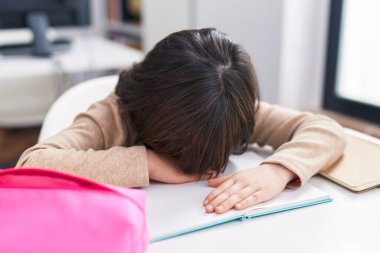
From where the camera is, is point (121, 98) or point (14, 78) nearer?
point (121, 98)

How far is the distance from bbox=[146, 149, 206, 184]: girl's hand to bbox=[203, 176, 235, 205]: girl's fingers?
64mm

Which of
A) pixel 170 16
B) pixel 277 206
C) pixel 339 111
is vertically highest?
pixel 170 16

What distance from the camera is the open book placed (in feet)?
1.72

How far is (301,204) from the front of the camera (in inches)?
23.1

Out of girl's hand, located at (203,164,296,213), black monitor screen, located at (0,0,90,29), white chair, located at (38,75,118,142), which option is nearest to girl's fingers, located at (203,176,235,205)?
girl's hand, located at (203,164,296,213)

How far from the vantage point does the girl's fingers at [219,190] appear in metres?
0.58

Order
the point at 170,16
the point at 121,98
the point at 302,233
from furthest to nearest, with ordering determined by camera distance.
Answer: the point at 170,16 → the point at 121,98 → the point at 302,233

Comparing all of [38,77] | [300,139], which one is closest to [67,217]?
[300,139]

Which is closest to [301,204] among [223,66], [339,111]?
[223,66]

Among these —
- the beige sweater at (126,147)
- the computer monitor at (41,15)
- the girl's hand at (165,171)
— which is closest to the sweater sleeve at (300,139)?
the beige sweater at (126,147)

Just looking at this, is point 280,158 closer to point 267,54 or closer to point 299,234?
point 299,234

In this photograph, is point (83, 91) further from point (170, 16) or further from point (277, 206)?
point (170, 16)

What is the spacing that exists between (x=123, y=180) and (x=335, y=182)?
322 millimetres

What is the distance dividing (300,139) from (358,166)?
0.33 feet
